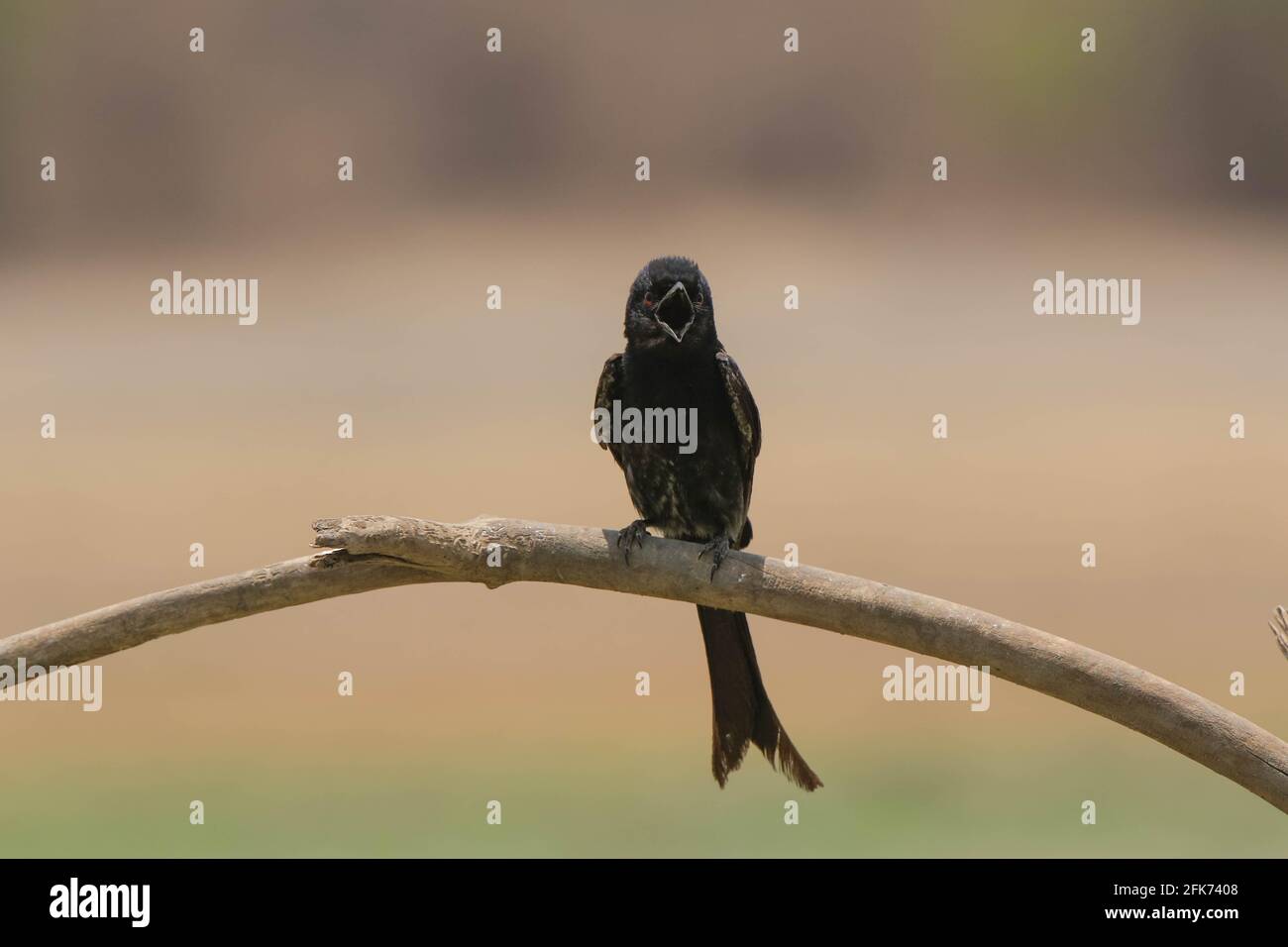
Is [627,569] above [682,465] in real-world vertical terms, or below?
below

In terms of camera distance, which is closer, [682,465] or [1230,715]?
[1230,715]

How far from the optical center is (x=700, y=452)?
3.79 meters

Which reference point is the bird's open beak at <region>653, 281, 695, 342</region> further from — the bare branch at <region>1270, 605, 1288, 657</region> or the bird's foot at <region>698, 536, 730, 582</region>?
the bare branch at <region>1270, 605, 1288, 657</region>

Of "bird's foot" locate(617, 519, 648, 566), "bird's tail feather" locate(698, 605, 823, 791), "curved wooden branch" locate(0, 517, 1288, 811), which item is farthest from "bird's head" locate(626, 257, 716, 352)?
"curved wooden branch" locate(0, 517, 1288, 811)

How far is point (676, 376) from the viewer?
3.78 meters

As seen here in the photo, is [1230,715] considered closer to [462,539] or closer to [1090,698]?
[1090,698]

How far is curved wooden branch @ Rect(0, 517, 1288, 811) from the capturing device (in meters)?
2.73

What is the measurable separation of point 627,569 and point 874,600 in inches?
23.8

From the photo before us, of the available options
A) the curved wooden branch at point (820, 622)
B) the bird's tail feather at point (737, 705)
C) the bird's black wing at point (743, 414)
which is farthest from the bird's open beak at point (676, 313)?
the curved wooden branch at point (820, 622)

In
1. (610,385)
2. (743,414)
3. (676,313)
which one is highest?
(676,313)

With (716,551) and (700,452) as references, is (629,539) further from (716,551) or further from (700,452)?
(700,452)

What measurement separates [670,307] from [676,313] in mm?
25

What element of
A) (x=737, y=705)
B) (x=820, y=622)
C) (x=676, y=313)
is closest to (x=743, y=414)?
(x=676, y=313)

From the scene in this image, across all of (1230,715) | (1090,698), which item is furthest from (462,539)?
(1230,715)
